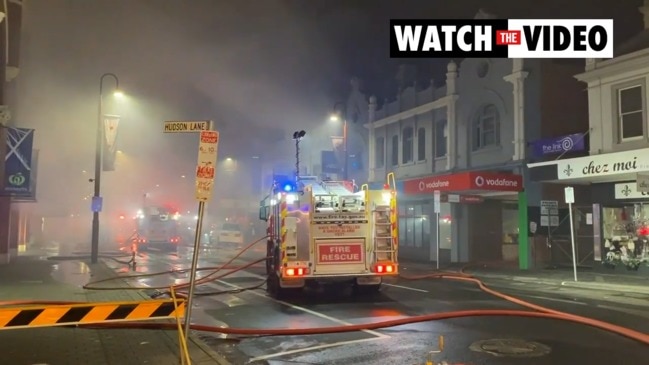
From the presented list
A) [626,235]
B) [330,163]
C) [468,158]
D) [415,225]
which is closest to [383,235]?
[626,235]

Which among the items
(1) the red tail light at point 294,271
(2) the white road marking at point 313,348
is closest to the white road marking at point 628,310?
(2) the white road marking at point 313,348

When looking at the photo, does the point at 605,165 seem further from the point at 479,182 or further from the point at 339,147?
the point at 339,147

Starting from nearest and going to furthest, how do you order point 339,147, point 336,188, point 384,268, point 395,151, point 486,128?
point 384,268
point 336,188
point 486,128
point 395,151
point 339,147

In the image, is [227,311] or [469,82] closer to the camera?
[227,311]

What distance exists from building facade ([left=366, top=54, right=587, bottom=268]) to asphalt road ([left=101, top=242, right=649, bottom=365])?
8.09m

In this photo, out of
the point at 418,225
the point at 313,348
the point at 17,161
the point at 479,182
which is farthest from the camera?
the point at 418,225

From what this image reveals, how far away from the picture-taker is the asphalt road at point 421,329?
7.43 meters

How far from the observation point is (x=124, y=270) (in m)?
21.9

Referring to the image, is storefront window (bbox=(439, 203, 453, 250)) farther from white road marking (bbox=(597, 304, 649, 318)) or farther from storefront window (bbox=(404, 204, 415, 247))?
white road marking (bbox=(597, 304, 649, 318))

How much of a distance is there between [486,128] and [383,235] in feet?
45.3

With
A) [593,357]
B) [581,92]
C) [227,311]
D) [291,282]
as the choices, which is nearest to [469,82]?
[581,92]

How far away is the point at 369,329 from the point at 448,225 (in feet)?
59.1

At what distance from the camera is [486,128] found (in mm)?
25156

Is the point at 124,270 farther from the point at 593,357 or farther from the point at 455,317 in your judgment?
the point at 593,357
